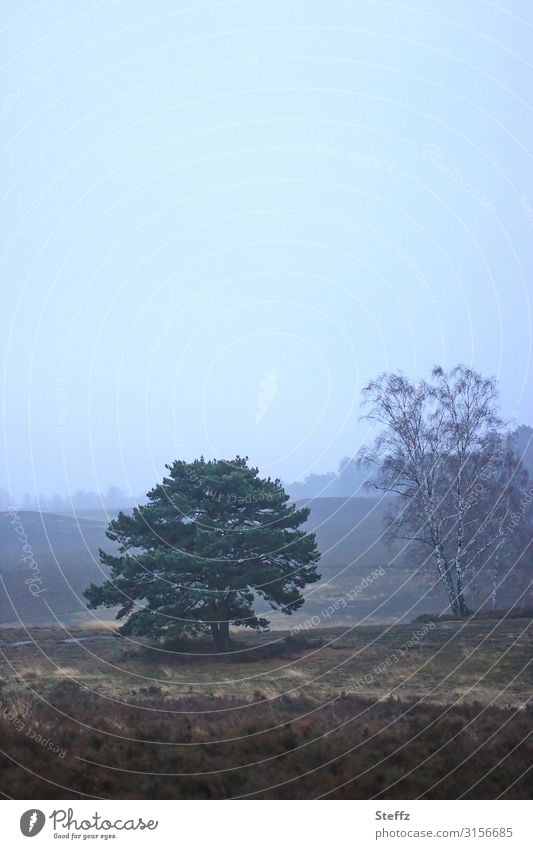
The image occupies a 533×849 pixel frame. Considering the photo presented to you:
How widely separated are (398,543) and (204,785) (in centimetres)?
7478

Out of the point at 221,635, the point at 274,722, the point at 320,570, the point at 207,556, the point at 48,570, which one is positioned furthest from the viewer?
the point at 320,570

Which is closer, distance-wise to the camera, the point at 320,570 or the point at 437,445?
the point at 437,445

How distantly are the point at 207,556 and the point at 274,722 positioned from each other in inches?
495

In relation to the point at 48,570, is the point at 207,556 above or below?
below

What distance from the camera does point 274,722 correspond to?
1478 cm

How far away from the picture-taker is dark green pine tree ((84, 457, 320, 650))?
87.1 ft
